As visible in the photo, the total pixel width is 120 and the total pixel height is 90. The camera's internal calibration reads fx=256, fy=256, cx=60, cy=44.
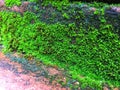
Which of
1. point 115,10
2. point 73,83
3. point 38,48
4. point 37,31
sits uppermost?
point 115,10

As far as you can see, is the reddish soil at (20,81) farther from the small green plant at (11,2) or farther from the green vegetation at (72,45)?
the small green plant at (11,2)

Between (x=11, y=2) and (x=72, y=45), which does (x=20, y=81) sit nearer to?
(x=72, y=45)

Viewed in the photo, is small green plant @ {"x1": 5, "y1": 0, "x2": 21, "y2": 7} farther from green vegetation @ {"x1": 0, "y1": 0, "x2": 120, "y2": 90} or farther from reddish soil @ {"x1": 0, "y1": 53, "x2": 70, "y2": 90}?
reddish soil @ {"x1": 0, "y1": 53, "x2": 70, "y2": 90}

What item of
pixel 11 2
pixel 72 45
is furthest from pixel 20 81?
pixel 11 2

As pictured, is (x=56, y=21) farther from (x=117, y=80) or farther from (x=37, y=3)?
(x=117, y=80)

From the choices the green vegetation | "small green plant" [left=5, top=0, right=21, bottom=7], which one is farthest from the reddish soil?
"small green plant" [left=5, top=0, right=21, bottom=7]

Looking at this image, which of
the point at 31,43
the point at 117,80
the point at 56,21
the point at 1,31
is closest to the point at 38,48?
the point at 31,43
